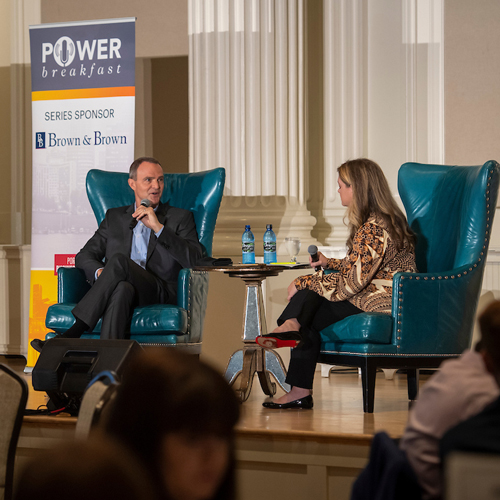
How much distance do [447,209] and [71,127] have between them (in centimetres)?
233

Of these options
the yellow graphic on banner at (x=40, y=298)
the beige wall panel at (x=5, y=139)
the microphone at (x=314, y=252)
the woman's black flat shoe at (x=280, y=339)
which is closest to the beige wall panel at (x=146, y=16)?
the beige wall panel at (x=5, y=139)

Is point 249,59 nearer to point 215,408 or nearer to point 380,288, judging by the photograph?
point 380,288

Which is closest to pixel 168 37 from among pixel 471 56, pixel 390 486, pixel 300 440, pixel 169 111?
pixel 169 111

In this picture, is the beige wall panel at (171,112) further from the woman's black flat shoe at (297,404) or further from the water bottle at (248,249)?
the woman's black flat shoe at (297,404)

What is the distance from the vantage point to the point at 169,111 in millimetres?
5629

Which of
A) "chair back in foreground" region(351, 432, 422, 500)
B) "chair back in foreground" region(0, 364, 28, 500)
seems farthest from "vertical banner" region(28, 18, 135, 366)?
"chair back in foreground" region(351, 432, 422, 500)

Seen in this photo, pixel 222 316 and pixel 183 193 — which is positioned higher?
pixel 183 193

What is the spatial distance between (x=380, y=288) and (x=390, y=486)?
201 cm

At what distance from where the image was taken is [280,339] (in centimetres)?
288

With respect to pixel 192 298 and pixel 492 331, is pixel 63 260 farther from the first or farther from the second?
pixel 492 331

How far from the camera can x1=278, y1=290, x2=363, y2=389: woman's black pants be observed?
2.93 metres

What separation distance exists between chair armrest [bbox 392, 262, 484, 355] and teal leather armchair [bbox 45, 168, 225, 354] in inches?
36.5

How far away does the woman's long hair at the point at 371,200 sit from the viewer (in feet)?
9.78

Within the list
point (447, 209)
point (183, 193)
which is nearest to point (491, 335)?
point (447, 209)
